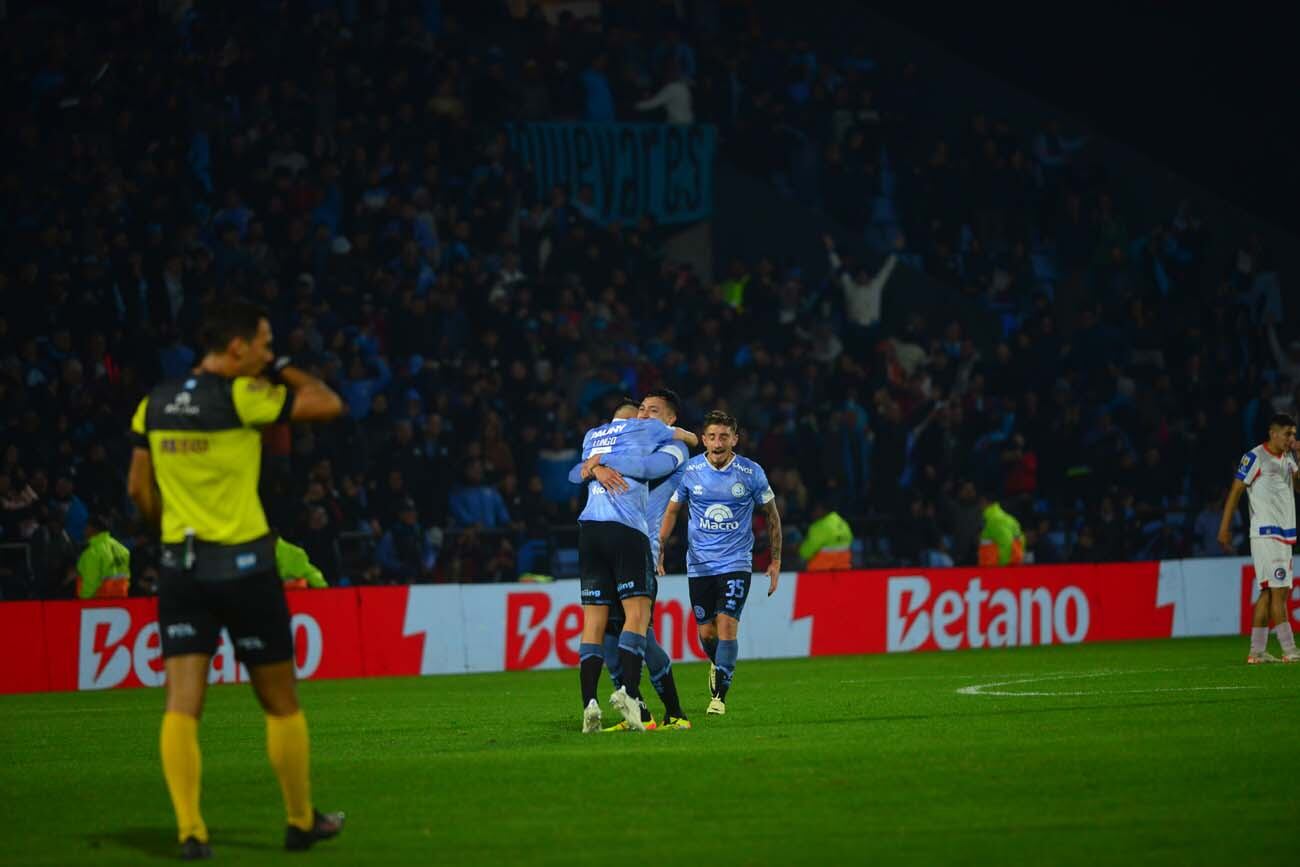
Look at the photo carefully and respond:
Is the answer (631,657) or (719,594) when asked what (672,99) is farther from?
(631,657)

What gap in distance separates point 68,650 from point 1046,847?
16298 mm

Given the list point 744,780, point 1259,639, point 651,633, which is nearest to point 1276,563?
point 1259,639

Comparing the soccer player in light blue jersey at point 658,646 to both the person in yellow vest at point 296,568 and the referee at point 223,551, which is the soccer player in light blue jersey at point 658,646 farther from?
the person in yellow vest at point 296,568

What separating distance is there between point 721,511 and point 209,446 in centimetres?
793

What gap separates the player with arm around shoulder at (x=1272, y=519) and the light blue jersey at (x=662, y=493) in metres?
7.09

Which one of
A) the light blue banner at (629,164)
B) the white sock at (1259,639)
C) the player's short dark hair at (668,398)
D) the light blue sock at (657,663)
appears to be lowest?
the white sock at (1259,639)

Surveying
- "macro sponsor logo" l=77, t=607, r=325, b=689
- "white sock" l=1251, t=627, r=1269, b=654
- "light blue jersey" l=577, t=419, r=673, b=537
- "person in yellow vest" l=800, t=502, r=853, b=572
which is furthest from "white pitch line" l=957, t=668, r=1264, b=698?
"macro sponsor logo" l=77, t=607, r=325, b=689

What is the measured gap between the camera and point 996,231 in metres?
33.8

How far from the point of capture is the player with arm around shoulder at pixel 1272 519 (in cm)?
1986

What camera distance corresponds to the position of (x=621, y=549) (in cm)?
1380

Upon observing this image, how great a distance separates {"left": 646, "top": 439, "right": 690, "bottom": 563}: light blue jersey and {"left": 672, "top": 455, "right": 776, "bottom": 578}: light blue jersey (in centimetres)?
22

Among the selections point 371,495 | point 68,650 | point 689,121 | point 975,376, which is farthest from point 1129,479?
point 68,650

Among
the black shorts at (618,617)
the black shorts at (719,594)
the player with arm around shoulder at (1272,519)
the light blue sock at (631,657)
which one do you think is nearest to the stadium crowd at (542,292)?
the player with arm around shoulder at (1272,519)

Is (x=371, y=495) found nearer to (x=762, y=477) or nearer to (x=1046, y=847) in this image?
(x=762, y=477)
